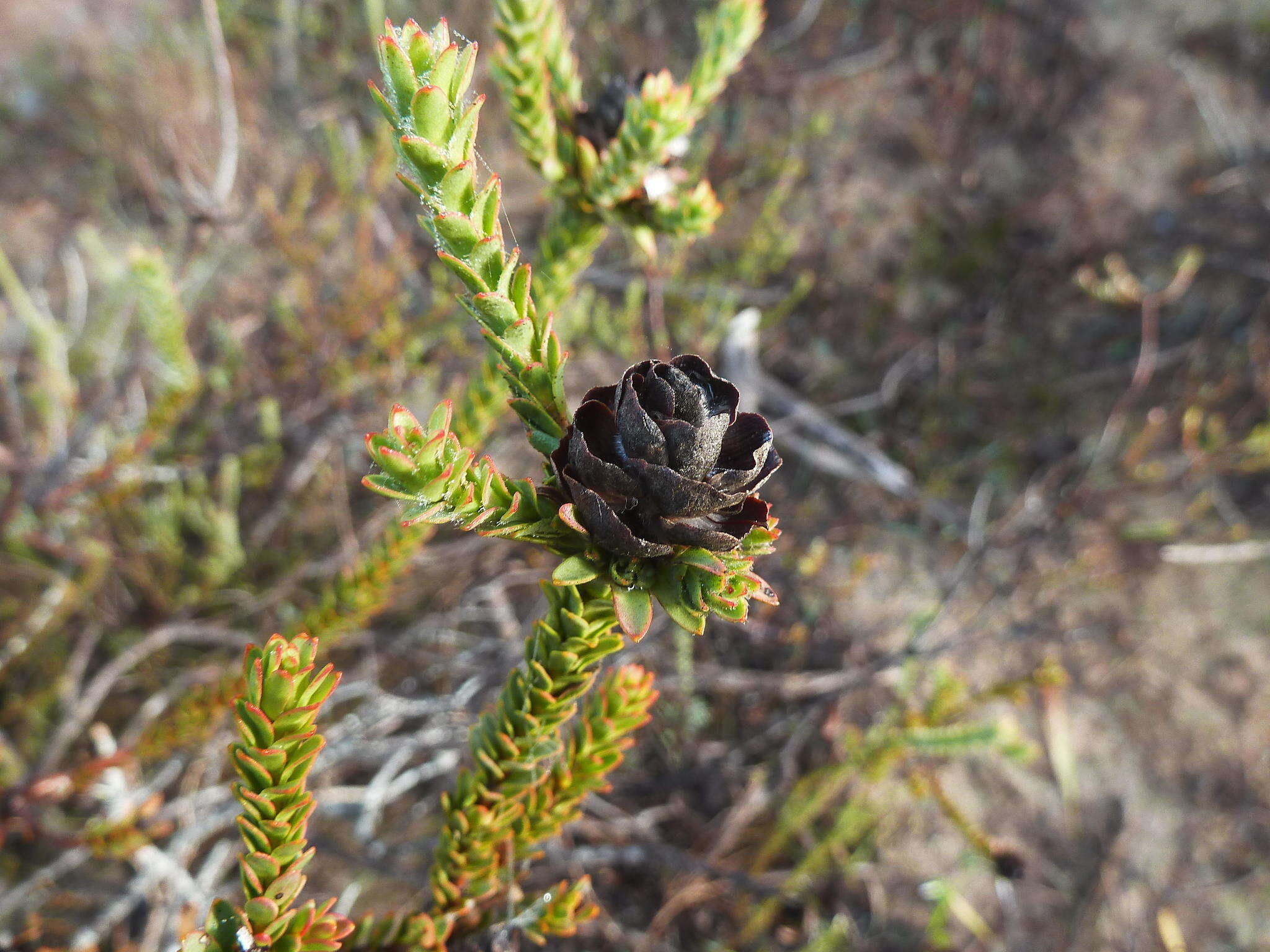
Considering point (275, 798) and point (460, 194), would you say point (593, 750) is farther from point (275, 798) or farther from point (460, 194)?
point (460, 194)

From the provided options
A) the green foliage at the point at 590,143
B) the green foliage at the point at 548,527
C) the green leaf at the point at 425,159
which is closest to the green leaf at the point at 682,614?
the green foliage at the point at 548,527

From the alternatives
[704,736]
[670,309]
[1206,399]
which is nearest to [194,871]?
[704,736]

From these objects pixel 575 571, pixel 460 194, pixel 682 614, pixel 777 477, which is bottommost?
pixel 777 477

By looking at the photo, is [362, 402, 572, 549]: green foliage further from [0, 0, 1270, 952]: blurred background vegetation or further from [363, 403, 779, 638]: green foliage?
[0, 0, 1270, 952]: blurred background vegetation

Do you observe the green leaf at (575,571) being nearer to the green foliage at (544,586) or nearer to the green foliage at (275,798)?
the green foliage at (544,586)

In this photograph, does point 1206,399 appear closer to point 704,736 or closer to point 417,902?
point 704,736

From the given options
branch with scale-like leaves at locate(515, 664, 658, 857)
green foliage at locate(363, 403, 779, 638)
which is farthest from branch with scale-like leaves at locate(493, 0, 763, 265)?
branch with scale-like leaves at locate(515, 664, 658, 857)

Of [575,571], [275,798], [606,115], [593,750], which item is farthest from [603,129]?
[275,798]
